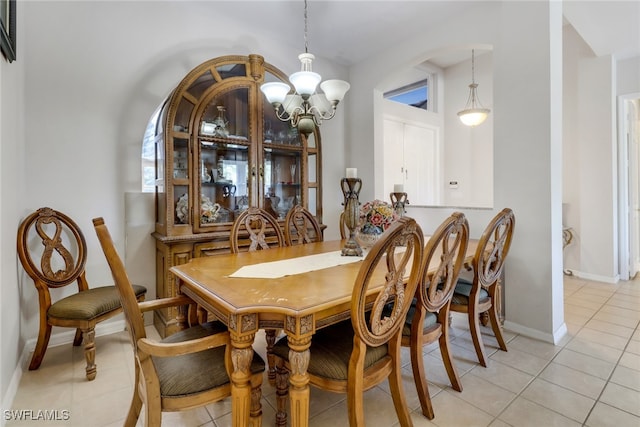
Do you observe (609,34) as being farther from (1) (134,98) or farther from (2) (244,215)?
(1) (134,98)

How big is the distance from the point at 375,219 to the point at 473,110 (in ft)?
10.1

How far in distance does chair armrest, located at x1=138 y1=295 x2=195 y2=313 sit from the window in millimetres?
4940

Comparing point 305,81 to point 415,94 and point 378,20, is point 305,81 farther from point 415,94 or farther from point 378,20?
point 415,94

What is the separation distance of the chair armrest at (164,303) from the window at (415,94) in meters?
4.94

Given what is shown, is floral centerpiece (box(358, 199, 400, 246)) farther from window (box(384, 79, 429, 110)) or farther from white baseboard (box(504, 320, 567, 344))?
window (box(384, 79, 429, 110))

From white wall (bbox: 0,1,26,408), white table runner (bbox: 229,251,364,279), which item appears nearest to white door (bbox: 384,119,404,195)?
white table runner (bbox: 229,251,364,279)

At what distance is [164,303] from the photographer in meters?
1.51

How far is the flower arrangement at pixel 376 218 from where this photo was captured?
2.17 metres

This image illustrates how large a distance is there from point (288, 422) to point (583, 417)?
150 centimetres

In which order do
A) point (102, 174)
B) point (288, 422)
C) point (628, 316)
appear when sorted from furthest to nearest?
point (628, 316), point (102, 174), point (288, 422)

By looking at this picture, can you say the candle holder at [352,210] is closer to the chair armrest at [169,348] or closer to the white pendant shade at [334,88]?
the white pendant shade at [334,88]

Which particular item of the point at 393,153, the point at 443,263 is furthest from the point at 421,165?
the point at 443,263

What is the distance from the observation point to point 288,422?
5.21ft

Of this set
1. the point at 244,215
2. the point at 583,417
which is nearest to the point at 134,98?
the point at 244,215
